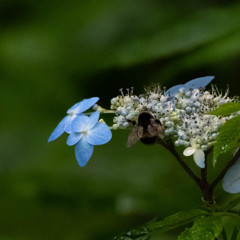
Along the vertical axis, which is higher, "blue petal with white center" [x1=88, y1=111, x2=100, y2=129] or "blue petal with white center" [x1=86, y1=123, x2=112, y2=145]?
"blue petal with white center" [x1=88, y1=111, x2=100, y2=129]

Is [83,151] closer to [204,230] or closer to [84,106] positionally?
[84,106]

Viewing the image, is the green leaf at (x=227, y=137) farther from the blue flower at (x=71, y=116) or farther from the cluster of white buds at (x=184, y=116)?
the blue flower at (x=71, y=116)

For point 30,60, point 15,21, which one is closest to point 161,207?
point 30,60

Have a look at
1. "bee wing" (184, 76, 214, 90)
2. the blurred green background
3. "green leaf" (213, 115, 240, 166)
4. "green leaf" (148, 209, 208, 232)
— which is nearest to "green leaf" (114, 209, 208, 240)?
"green leaf" (148, 209, 208, 232)

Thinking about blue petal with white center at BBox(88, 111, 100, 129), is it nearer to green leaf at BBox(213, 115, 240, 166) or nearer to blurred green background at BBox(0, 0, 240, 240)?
green leaf at BBox(213, 115, 240, 166)

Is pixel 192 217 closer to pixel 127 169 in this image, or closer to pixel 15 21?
pixel 127 169

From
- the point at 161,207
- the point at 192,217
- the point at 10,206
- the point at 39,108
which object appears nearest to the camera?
the point at 192,217
